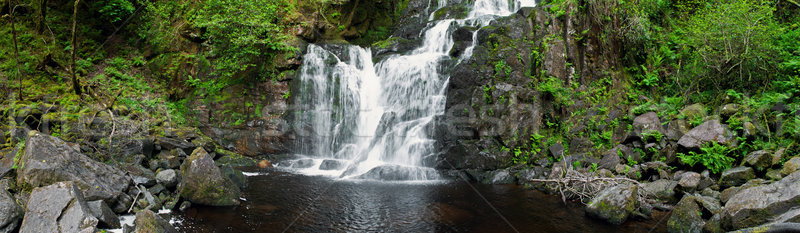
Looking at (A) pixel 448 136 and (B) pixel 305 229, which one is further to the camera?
(A) pixel 448 136

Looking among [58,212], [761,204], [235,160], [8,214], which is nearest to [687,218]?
[761,204]

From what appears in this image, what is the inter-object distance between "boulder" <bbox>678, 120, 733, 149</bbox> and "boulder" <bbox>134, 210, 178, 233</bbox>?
11.1 meters

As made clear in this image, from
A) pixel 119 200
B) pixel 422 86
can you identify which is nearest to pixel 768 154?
pixel 422 86

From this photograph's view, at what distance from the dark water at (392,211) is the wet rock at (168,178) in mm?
1131

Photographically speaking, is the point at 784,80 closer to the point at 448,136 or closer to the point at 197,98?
the point at 448,136

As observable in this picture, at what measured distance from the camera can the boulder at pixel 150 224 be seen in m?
5.56

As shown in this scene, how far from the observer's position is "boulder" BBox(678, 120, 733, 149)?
8.90 metres

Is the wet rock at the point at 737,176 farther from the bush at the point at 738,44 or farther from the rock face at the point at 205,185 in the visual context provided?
the rock face at the point at 205,185

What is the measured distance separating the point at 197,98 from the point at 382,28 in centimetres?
945

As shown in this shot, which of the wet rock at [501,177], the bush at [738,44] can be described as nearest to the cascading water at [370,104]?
the wet rock at [501,177]

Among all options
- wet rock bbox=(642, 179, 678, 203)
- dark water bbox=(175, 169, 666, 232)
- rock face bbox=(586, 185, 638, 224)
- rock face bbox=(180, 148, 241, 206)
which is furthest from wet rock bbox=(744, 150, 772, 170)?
rock face bbox=(180, 148, 241, 206)

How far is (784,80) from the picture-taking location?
Answer: 9648mm

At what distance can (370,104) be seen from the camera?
49.4 feet

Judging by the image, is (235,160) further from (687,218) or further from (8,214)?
(687,218)
